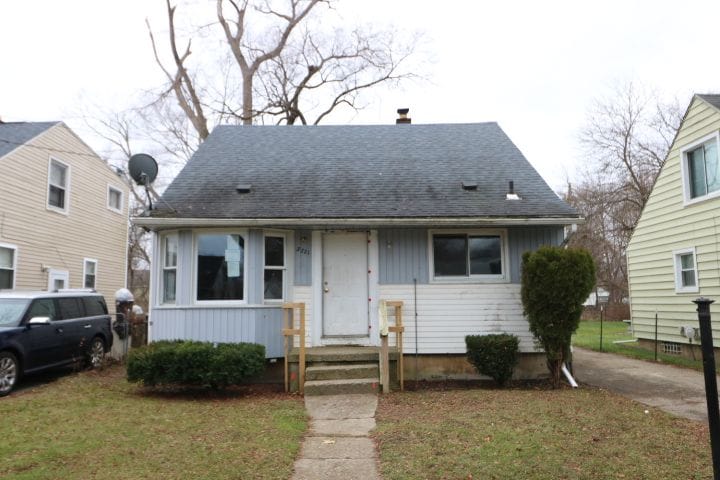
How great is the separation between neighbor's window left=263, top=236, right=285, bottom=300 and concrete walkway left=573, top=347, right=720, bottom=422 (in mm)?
5601

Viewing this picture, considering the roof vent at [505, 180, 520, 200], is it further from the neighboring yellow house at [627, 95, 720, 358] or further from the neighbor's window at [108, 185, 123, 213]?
the neighbor's window at [108, 185, 123, 213]

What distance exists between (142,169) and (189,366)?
3.99 m

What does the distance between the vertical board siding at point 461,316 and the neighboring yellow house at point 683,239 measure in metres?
5.06

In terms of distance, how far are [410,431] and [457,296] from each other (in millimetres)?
3923

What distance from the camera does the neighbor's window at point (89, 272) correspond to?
16969mm

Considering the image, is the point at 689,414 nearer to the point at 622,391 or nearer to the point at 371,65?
the point at 622,391

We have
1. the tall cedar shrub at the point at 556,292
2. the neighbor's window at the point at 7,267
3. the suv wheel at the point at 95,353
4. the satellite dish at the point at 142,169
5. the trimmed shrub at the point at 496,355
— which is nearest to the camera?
the tall cedar shrub at the point at 556,292

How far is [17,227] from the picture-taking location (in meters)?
13.6

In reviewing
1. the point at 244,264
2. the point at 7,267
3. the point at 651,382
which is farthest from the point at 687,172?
the point at 7,267

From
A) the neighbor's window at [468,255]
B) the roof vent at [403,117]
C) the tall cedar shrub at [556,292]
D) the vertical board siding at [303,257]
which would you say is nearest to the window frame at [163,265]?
the vertical board siding at [303,257]

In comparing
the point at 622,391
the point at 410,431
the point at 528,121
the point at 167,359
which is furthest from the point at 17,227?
the point at 528,121

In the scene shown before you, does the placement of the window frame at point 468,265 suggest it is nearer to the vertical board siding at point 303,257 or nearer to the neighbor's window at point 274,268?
the vertical board siding at point 303,257

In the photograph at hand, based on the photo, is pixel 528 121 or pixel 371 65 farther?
pixel 528 121

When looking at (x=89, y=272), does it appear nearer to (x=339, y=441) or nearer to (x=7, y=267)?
(x=7, y=267)
